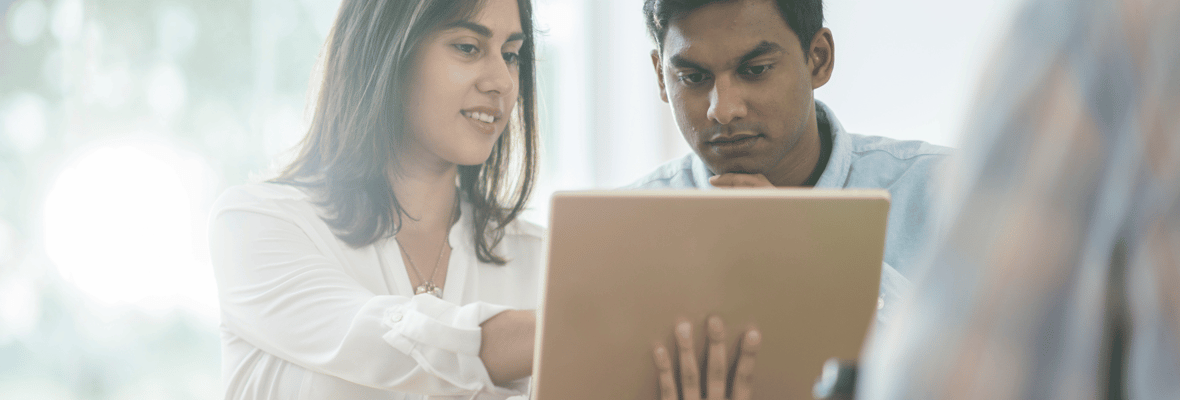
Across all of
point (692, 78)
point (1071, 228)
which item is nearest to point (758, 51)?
point (692, 78)

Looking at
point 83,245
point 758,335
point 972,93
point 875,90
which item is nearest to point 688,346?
point 758,335

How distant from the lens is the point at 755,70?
1261 mm

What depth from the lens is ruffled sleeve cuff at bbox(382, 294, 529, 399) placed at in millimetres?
910

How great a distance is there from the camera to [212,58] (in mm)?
2186

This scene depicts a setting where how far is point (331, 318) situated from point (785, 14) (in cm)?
90

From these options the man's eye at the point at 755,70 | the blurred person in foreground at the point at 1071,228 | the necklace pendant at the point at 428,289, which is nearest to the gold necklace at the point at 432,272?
the necklace pendant at the point at 428,289

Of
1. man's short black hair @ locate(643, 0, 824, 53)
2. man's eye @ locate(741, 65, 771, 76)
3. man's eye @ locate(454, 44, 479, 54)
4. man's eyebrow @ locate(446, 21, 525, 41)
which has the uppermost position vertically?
man's short black hair @ locate(643, 0, 824, 53)

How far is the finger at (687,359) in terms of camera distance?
2.33 feet

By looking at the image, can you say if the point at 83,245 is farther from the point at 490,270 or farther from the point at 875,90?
the point at 875,90

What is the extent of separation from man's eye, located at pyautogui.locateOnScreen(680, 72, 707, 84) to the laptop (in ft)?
2.06

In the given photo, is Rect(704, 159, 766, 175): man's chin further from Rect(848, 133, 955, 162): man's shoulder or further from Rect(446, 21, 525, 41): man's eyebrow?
Rect(446, 21, 525, 41): man's eyebrow

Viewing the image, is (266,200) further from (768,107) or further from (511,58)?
(768,107)

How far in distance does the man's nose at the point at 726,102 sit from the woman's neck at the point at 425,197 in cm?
52

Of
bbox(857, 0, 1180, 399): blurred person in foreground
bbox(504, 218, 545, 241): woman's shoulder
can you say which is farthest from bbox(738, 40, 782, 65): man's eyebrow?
bbox(857, 0, 1180, 399): blurred person in foreground
